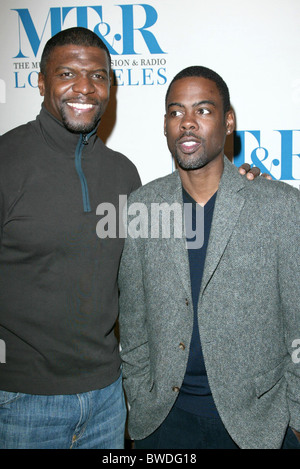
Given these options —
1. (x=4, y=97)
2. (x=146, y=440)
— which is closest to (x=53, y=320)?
(x=146, y=440)

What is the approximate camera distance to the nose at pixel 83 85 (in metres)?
1.54

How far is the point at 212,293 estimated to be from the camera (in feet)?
4.71

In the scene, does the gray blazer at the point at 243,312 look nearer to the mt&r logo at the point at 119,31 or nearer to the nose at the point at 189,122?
the nose at the point at 189,122

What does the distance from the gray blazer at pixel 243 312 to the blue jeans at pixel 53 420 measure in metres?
0.22

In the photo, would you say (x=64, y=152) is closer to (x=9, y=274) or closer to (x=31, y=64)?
(x=9, y=274)

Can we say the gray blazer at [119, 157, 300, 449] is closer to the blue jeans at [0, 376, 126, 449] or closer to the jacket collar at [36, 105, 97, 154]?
the blue jeans at [0, 376, 126, 449]

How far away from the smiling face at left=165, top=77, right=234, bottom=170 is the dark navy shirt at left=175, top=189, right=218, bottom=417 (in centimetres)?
25

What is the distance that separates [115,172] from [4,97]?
1.15m

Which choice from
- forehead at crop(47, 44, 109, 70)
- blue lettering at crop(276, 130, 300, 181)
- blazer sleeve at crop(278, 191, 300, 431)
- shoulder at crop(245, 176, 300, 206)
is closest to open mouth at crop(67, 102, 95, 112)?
forehead at crop(47, 44, 109, 70)

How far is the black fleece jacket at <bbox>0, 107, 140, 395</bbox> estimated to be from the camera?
57.0 inches

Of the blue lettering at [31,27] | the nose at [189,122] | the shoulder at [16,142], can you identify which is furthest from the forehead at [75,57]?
the blue lettering at [31,27]

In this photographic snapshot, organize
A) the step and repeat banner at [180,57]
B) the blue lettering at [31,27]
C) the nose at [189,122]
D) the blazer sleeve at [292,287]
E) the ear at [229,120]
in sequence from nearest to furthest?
1. the blazer sleeve at [292,287]
2. the nose at [189,122]
3. the ear at [229,120]
4. the step and repeat banner at [180,57]
5. the blue lettering at [31,27]

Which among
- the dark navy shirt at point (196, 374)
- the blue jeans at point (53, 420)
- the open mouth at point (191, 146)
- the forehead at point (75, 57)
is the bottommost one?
the blue jeans at point (53, 420)

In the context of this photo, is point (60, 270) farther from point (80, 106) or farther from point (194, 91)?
point (194, 91)
